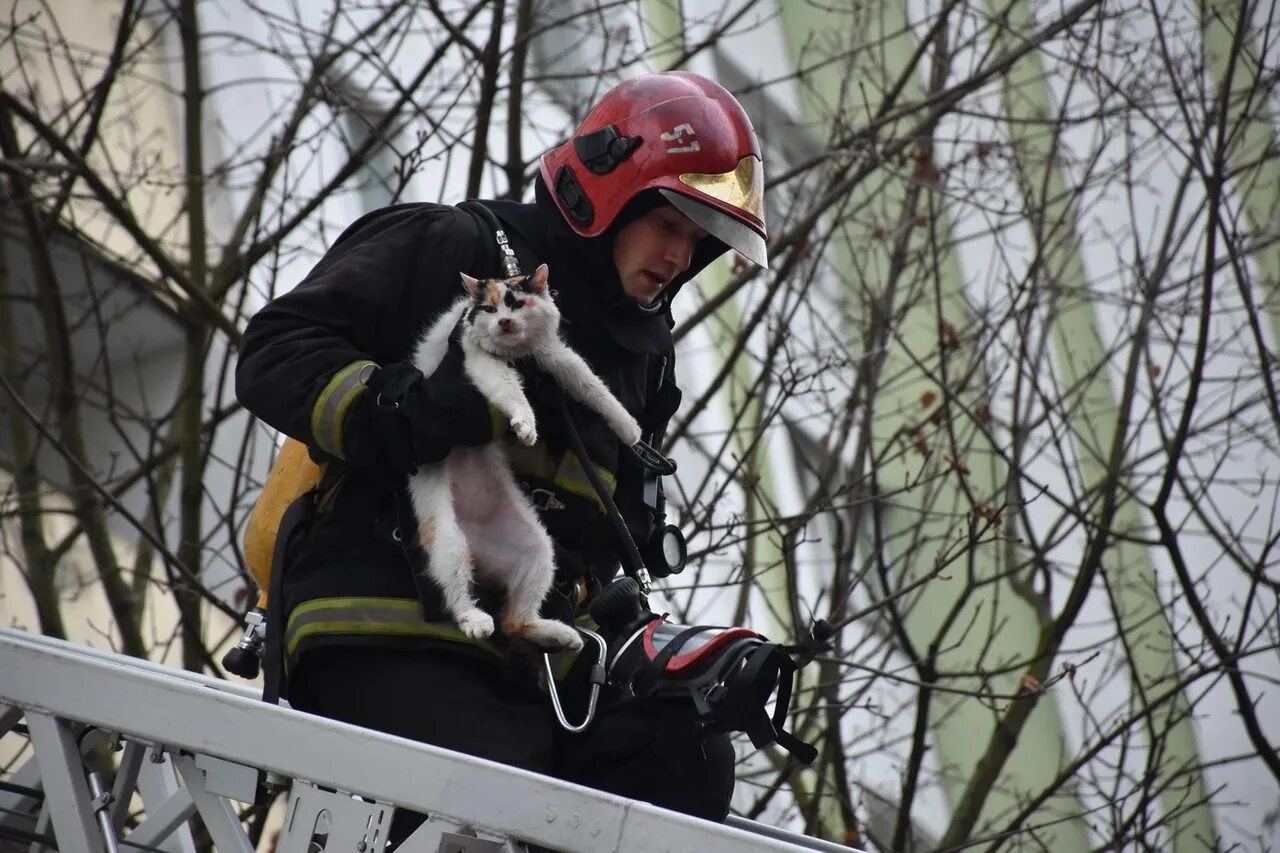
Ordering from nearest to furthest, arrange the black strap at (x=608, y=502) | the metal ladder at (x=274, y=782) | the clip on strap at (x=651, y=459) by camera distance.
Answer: the metal ladder at (x=274, y=782)
the black strap at (x=608, y=502)
the clip on strap at (x=651, y=459)

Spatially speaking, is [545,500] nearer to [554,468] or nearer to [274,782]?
[554,468]

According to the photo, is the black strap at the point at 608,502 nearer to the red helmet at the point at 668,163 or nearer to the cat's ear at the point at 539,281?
the cat's ear at the point at 539,281

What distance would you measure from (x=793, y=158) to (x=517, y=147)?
5.55 metres

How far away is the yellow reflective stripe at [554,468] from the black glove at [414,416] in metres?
0.23

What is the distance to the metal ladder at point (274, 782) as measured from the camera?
286 cm

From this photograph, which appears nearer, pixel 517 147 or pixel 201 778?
pixel 201 778

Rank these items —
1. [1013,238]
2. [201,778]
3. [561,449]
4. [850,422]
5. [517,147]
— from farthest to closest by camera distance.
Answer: [1013,238] < [850,422] < [517,147] < [561,449] < [201,778]

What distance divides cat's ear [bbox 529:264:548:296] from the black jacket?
176 mm

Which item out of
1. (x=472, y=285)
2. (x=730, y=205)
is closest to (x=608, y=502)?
(x=472, y=285)

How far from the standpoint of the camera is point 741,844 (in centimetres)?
274

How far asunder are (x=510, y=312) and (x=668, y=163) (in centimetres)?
49

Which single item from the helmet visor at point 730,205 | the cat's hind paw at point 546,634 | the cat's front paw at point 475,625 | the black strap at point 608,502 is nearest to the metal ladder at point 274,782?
the cat's front paw at point 475,625

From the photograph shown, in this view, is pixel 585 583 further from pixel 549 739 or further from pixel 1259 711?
pixel 1259 711

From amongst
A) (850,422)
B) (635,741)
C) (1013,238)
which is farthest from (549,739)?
(1013,238)
